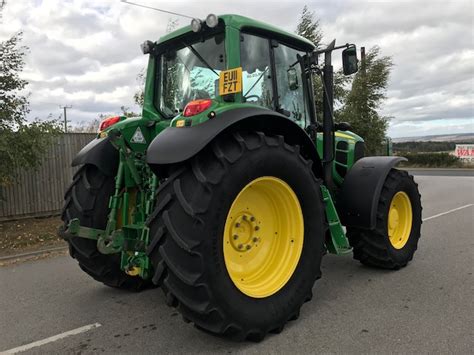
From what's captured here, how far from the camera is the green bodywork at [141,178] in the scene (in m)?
3.40

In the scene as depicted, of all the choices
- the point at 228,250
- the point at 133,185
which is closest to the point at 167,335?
the point at 228,250

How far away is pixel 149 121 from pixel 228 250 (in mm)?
1742

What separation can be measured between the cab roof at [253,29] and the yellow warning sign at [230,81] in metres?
0.47

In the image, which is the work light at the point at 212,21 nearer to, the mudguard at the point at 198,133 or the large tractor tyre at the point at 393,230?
the mudguard at the point at 198,133

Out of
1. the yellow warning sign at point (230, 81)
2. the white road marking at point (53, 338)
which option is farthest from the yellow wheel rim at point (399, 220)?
the white road marking at point (53, 338)

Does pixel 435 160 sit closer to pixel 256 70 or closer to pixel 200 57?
pixel 256 70

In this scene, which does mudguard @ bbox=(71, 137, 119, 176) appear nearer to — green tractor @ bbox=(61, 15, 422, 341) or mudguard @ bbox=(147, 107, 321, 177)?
green tractor @ bbox=(61, 15, 422, 341)

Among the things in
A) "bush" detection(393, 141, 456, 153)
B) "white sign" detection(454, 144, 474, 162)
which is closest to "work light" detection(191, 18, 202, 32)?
"white sign" detection(454, 144, 474, 162)

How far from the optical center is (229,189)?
2828 millimetres

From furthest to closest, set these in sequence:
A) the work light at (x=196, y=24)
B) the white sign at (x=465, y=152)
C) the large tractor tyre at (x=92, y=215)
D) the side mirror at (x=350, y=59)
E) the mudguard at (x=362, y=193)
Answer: the white sign at (x=465, y=152) < the mudguard at (x=362, y=193) < the side mirror at (x=350, y=59) < the large tractor tyre at (x=92, y=215) < the work light at (x=196, y=24)

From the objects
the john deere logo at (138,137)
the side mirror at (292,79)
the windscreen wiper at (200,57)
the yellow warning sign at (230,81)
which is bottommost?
the john deere logo at (138,137)

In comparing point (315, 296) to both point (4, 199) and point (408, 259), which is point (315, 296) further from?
point (4, 199)

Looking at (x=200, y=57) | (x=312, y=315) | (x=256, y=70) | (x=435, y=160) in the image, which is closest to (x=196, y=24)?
(x=200, y=57)

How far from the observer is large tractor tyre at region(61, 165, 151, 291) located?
3830 mm
